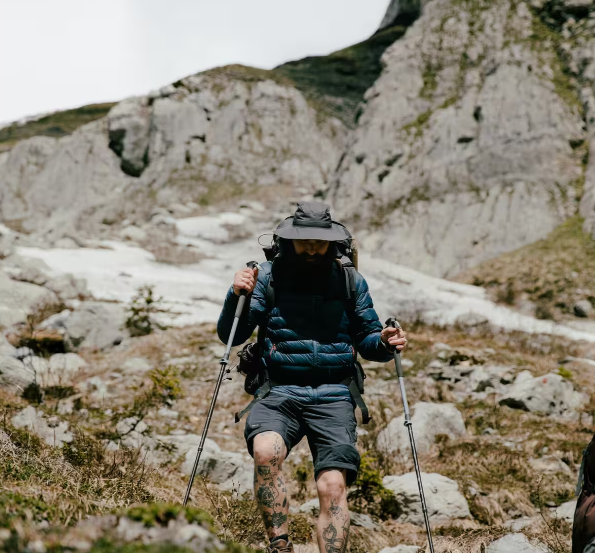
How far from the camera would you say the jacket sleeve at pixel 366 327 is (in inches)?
161

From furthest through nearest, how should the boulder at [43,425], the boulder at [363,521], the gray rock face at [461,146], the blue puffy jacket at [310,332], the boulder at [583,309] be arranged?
the gray rock face at [461,146] < the boulder at [583,309] < the boulder at [43,425] < the boulder at [363,521] < the blue puffy jacket at [310,332]

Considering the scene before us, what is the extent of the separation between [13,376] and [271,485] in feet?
15.8

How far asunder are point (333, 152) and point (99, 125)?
2360 centimetres

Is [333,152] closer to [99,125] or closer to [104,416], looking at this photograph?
[99,125]

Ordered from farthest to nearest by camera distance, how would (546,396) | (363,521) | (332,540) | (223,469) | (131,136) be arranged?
(131,136) → (546,396) → (223,469) → (363,521) → (332,540)

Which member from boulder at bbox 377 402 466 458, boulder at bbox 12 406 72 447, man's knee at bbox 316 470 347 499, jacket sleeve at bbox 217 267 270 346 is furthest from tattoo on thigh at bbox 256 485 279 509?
boulder at bbox 377 402 466 458

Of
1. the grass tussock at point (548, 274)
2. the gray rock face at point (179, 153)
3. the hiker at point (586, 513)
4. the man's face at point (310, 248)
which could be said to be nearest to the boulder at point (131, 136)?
the gray rock face at point (179, 153)

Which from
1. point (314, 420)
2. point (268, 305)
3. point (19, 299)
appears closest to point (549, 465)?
point (314, 420)

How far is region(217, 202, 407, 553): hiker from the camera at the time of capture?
3438 mm

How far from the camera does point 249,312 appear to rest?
4082 mm

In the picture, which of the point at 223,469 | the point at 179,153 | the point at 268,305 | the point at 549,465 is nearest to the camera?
the point at 268,305

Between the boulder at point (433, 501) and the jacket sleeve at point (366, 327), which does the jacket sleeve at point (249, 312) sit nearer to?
the jacket sleeve at point (366, 327)

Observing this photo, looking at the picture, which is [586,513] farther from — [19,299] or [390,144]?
[390,144]

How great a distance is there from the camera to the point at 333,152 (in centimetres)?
5250
